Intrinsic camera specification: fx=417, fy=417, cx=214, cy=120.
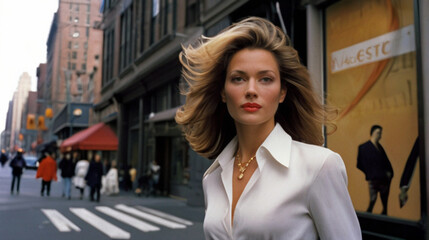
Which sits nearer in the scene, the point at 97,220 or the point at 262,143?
the point at 262,143

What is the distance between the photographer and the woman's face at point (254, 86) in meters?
1.62

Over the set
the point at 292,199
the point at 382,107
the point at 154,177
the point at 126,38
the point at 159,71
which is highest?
the point at 126,38

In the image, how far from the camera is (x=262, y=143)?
1.71m

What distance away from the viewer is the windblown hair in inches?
67.0

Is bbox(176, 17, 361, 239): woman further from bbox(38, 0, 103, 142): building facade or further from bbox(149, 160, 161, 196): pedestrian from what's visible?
bbox(38, 0, 103, 142): building facade

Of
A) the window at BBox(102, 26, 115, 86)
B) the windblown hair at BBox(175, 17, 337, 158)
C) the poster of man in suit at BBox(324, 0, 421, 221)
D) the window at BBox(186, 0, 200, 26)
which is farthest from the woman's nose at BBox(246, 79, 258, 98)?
the window at BBox(102, 26, 115, 86)

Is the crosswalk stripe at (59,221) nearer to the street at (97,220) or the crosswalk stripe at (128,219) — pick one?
the street at (97,220)

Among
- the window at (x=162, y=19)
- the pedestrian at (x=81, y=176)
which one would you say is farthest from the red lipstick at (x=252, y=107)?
the window at (x=162, y=19)

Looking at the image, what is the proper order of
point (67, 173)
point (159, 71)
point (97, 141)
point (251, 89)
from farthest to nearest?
1. point (97, 141)
2. point (159, 71)
3. point (67, 173)
4. point (251, 89)

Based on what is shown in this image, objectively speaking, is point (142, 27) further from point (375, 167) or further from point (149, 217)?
point (375, 167)

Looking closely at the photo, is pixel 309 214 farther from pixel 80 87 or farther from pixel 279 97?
pixel 80 87

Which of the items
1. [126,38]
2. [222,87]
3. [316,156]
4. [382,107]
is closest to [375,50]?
[382,107]

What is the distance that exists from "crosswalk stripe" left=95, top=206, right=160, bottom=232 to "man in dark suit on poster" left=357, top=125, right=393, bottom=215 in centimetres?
467

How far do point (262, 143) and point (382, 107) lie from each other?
6183 mm
